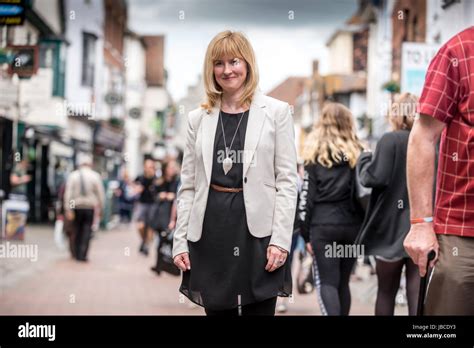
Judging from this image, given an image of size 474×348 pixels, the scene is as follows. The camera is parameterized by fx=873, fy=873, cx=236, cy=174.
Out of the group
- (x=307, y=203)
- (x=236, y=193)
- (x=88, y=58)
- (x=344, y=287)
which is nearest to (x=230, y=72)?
(x=236, y=193)

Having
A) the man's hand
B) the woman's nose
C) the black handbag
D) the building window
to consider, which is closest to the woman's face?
the woman's nose

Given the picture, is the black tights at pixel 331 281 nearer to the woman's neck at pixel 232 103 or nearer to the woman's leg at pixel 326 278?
the woman's leg at pixel 326 278

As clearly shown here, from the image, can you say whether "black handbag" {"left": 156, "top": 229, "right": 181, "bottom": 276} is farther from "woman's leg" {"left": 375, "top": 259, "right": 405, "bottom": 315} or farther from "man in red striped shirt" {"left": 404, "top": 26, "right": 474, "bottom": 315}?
"man in red striped shirt" {"left": 404, "top": 26, "right": 474, "bottom": 315}

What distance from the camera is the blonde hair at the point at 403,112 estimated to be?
498cm

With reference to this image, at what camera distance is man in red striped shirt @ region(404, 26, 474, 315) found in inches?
113

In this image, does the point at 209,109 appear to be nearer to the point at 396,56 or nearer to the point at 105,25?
the point at 396,56

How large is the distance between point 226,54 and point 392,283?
2045 mm

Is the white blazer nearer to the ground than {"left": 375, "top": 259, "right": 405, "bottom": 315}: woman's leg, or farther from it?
farther from it

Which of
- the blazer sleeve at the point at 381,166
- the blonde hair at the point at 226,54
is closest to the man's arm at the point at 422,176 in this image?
the blonde hair at the point at 226,54

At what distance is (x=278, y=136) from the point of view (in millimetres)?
3543

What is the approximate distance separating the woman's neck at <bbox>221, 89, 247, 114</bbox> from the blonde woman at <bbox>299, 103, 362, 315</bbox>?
1.76 metres

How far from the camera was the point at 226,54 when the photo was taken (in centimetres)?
352

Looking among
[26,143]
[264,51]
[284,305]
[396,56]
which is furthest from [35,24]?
[264,51]

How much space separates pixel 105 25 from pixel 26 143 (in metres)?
13.0
